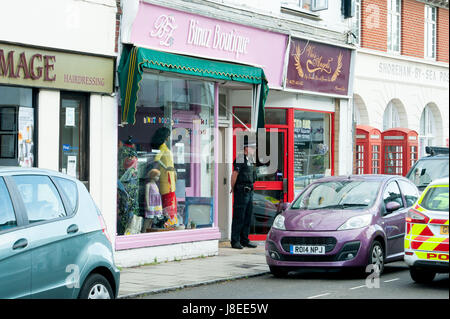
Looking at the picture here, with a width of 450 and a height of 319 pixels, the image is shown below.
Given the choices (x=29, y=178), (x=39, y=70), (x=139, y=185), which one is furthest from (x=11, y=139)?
(x=29, y=178)

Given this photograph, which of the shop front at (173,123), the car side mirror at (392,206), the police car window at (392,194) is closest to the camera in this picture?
the car side mirror at (392,206)

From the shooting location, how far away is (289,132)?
18.6 m

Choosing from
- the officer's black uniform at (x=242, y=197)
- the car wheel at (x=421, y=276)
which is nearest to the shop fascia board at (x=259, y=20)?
the officer's black uniform at (x=242, y=197)

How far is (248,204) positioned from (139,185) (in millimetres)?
3004

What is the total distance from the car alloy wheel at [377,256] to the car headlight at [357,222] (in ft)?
1.09

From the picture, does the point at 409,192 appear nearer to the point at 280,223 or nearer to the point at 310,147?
the point at 280,223

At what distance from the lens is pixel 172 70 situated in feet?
47.1

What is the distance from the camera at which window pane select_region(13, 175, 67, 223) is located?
290 inches

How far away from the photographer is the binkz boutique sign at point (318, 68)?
60.5 feet

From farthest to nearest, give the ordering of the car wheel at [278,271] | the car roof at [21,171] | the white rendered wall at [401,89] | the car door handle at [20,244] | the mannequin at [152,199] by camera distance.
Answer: the white rendered wall at [401,89] → the mannequin at [152,199] → the car wheel at [278,271] → the car roof at [21,171] → the car door handle at [20,244]

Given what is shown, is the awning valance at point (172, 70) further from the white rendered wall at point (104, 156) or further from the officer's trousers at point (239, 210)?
the officer's trousers at point (239, 210)

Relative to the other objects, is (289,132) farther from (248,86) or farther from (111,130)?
(111,130)

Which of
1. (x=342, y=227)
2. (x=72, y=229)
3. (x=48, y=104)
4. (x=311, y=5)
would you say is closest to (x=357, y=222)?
(x=342, y=227)

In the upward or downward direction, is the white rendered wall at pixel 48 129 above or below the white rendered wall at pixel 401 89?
below
